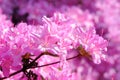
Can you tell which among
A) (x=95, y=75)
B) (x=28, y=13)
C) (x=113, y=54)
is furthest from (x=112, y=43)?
(x=28, y=13)

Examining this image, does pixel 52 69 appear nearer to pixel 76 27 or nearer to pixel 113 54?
pixel 76 27

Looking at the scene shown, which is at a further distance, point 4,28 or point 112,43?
point 112,43

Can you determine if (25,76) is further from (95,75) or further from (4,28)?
(95,75)

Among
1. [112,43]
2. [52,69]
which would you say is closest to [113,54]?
[112,43]

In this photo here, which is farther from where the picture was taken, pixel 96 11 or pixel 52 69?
pixel 96 11

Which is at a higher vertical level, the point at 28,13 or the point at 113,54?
the point at 28,13

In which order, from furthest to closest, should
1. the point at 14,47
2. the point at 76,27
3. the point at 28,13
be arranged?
the point at 28,13
the point at 76,27
the point at 14,47

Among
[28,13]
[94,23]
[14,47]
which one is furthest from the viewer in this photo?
[94,23]

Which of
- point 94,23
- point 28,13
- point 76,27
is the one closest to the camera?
point 76,27

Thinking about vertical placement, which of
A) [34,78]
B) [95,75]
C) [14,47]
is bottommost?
[95,75]
